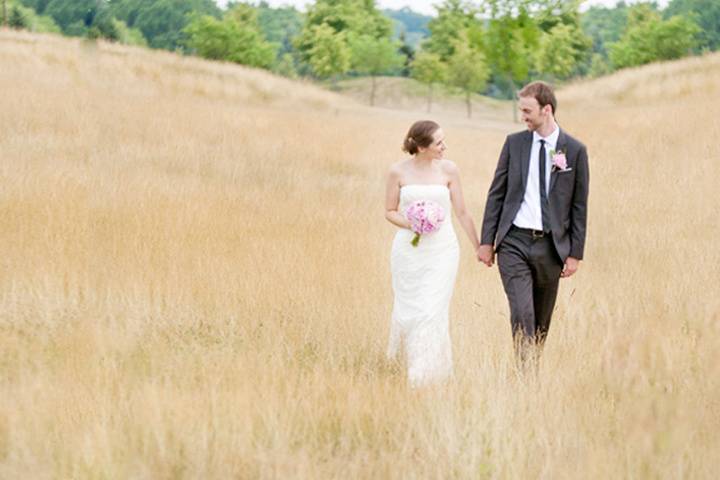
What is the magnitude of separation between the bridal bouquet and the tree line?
40.7 meters

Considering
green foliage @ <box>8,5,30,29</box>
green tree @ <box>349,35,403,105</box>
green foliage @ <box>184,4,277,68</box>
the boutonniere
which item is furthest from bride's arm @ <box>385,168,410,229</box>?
green foliage @ <box>8,5,30,29</box>

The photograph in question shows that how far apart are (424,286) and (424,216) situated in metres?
0.49

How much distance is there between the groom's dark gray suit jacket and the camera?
606 cm

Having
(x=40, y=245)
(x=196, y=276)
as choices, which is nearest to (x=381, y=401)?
(x=196, y=276)

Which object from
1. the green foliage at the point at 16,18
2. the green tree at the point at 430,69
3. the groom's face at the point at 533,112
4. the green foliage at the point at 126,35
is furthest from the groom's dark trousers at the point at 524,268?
the green foliage at the point at 126,35

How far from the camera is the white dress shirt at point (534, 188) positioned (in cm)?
605

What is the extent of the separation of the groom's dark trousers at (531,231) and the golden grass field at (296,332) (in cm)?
46

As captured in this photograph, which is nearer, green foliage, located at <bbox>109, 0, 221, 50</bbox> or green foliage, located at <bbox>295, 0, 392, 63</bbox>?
green foliage, located at <bbox>295, 0, 392, 63</bbox>

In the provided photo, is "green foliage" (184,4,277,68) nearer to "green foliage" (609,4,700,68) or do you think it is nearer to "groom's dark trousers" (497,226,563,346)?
"green foliage" (609,4,700,68)

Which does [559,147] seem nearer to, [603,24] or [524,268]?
[524,268]

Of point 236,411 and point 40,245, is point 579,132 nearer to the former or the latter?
point 40,245

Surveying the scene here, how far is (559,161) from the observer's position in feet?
19.6

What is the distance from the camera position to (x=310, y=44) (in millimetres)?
75312

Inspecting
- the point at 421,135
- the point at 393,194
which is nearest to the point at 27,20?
the point at 393,194
